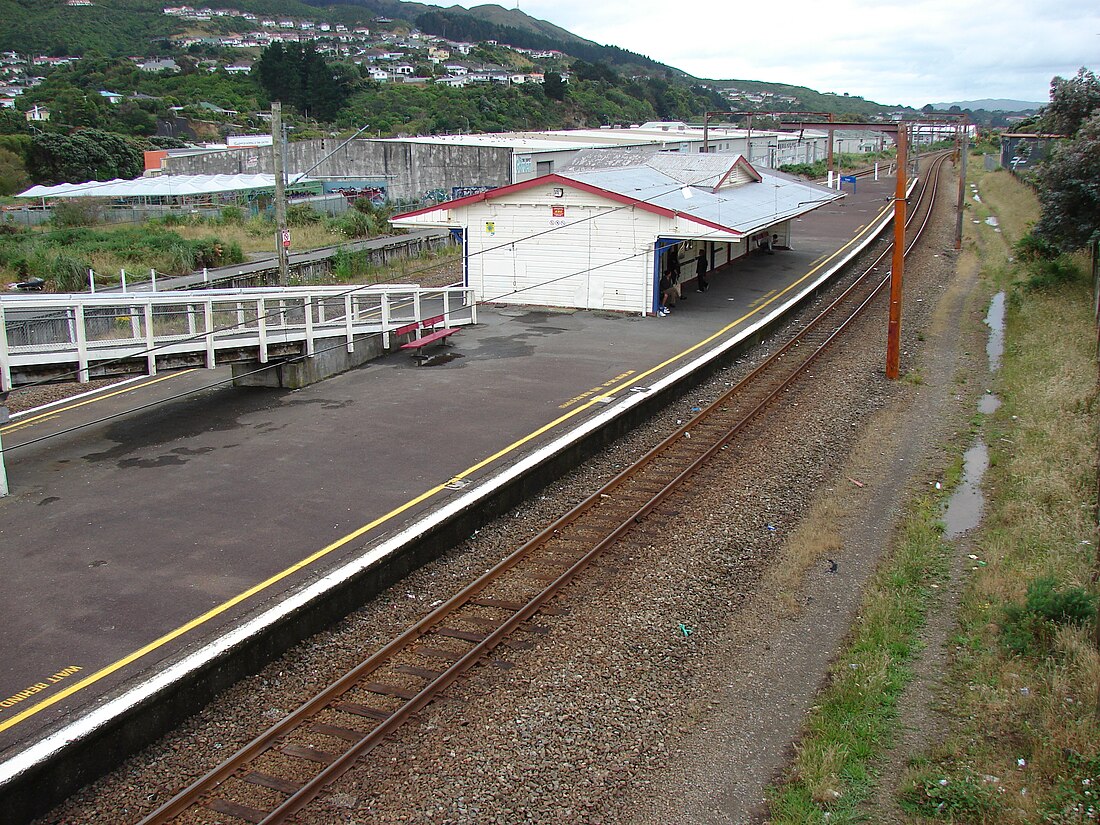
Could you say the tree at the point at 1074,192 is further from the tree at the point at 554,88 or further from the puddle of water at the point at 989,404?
the tree at the point at 554,88

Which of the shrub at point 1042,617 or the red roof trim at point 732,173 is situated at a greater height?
the red roof trim at point 732,173

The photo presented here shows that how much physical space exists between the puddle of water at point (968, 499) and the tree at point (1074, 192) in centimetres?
1111

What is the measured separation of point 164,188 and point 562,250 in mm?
34536

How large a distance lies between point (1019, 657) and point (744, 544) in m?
3.49

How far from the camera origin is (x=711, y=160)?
3372 cm

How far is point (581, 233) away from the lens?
25.0 m

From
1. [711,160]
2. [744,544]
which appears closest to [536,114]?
[711,160]

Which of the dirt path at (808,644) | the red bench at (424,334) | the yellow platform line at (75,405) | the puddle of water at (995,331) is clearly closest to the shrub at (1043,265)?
the puddle of water at (995,331)

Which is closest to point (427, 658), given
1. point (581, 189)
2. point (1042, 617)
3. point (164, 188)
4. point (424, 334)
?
point (1042, 617)

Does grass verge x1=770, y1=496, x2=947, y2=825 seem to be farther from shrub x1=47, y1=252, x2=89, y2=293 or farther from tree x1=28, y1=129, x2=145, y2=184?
tree x1=28, y1=129, x2=145, y2=184

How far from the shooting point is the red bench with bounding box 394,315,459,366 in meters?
19.4

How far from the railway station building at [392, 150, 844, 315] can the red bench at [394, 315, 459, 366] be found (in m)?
3.58

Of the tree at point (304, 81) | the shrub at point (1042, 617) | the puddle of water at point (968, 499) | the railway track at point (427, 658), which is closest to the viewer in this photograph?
the railway track at point (427, 658)

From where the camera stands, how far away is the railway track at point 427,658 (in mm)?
6926
